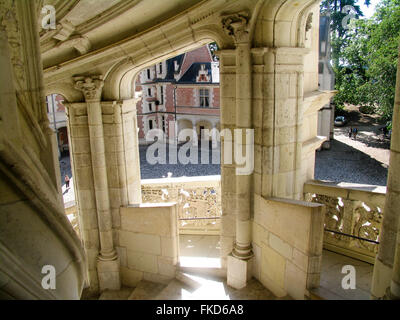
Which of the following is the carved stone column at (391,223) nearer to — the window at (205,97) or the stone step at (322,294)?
the stone step at (322,294)

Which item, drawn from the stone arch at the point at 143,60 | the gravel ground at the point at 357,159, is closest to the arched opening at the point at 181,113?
the gravel ground at the point at 357,159

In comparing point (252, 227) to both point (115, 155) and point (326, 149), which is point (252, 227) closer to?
point (115, 155)

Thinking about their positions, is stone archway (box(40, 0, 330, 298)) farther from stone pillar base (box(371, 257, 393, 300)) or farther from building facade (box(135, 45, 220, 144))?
building facade (box(135, 45, 220, 144))

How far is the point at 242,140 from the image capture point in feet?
13.8

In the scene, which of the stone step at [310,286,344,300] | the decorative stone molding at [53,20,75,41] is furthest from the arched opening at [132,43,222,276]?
the stone step at [310,286,344,300]

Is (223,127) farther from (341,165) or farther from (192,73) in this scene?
(192,73)

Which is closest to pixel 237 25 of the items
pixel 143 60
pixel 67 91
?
pixel 143 60

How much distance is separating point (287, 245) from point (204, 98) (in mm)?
18915

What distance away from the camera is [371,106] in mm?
17000

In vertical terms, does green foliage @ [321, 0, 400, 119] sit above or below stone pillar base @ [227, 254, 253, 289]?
above

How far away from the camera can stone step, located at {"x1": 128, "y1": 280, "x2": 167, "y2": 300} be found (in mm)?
4848

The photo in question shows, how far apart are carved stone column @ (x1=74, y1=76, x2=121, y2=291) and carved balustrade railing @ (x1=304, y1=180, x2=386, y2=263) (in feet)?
8.76

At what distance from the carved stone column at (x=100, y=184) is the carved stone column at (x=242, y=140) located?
→ 165 centimetres
